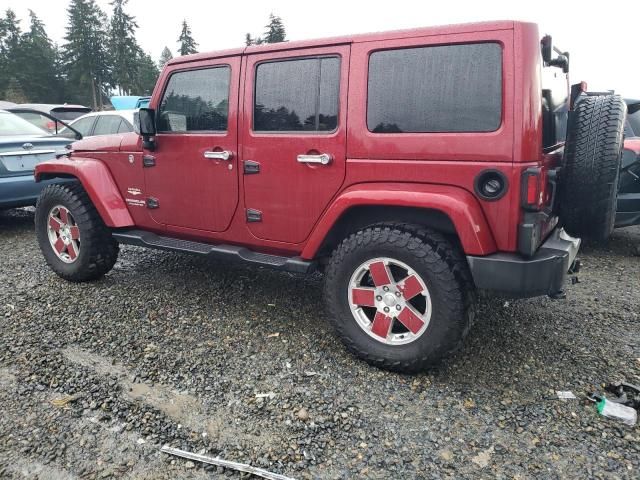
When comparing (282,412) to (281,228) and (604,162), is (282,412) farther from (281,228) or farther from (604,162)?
(604,162)

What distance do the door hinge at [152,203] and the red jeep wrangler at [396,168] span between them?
0.21 m

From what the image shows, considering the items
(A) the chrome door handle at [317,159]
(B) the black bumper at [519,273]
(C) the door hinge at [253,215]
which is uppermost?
(A) the chrome door handle at [317,159]

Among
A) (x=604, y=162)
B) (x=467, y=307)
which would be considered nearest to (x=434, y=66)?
(x=604, y=162)

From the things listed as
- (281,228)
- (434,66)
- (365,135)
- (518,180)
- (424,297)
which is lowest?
(424,297)

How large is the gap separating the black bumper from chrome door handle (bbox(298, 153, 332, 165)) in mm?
1043

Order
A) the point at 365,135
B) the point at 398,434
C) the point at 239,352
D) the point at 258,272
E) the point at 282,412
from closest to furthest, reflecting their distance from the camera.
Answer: the point at 398,434 < the point at 282,412 < the point at 365,135 < the point at 239,352 < the point at 258,272

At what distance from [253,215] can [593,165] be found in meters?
2.17

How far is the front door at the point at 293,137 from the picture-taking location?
115 inches

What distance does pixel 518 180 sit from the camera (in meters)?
2.39

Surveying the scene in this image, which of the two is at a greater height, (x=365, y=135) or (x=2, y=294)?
(x=365, y=135)

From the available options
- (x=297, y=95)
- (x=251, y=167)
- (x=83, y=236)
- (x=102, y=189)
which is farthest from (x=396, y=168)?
(x=83, y=236)

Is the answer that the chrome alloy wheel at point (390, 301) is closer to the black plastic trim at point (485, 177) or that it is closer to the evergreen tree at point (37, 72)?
the black plastic trim at point (485, 177)

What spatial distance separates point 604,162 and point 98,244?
152 inches

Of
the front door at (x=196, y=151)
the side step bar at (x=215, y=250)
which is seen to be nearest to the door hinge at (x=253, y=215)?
the front door at (x=196, y=151)
